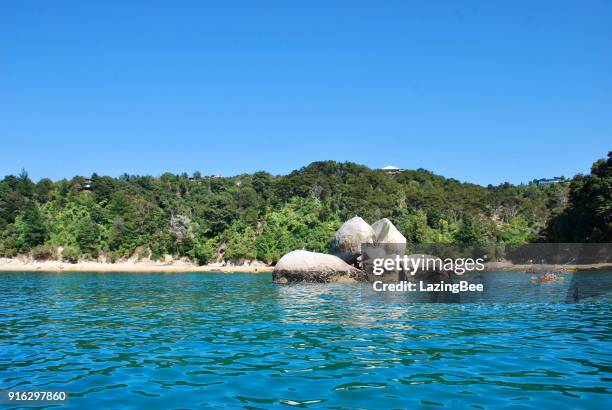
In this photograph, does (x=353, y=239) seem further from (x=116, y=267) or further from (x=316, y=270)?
(x=116, y=267)

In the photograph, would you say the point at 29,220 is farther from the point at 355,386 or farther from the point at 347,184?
the point at 355,386

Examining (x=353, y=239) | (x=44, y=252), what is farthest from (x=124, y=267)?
(x=353, y=239)

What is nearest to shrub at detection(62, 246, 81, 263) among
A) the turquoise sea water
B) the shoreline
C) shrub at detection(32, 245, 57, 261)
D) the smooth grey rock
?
the shoreline

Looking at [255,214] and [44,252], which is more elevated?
[255,214]

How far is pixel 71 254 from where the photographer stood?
7662 centimetres

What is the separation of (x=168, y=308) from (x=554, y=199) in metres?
86.1

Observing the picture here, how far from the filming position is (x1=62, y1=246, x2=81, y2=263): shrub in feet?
251

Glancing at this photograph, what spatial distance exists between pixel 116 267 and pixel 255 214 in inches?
873

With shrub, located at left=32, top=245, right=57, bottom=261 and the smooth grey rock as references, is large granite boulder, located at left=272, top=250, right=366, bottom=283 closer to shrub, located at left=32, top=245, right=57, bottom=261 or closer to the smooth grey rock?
the smooth grey rock

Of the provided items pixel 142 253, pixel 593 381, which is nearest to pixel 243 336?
pixel 593 381

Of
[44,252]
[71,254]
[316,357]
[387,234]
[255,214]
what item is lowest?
[316,357]

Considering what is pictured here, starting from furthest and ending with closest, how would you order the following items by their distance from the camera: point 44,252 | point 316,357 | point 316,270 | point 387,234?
point 44,252 → point 387,234 → point 316,270 → point 316,357

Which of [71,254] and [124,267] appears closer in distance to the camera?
[124,267]

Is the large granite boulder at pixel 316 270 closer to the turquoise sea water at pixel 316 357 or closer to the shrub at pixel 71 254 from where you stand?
the turquoise sea water at pixel 316 357
